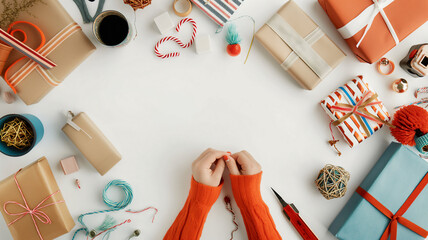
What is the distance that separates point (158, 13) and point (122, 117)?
40 cm

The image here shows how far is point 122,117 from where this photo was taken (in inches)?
37.0

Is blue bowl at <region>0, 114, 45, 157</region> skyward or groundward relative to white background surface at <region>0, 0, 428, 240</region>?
groundward

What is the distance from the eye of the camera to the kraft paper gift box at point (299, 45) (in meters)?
0.90

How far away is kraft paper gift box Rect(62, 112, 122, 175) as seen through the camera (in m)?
0.87

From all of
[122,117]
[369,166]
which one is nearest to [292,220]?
[369,166]

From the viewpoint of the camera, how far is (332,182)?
0.90 meters

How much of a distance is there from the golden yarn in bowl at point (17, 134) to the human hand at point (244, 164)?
0.65 meters

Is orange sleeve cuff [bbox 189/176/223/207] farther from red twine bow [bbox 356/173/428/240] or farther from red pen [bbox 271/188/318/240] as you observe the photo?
red twine bow [bbox 356/173/428/240]

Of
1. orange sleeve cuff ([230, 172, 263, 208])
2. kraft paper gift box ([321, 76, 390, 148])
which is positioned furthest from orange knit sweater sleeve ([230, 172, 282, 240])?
kraft paper gift box ([321, 76, 390, 148])

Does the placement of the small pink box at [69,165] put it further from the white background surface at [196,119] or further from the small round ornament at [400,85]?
the small round ornament at [400,85]

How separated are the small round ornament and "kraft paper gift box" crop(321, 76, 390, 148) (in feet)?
0.35

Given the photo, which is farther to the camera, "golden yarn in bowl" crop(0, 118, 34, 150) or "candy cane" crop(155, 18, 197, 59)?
"candy cane" crop(155, 18, 197, 59)

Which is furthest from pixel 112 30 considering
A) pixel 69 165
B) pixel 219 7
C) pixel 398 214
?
pixel 398 214

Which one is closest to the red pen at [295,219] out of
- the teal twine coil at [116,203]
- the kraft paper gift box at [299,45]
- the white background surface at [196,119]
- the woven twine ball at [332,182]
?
the white background surface at [196,119]
